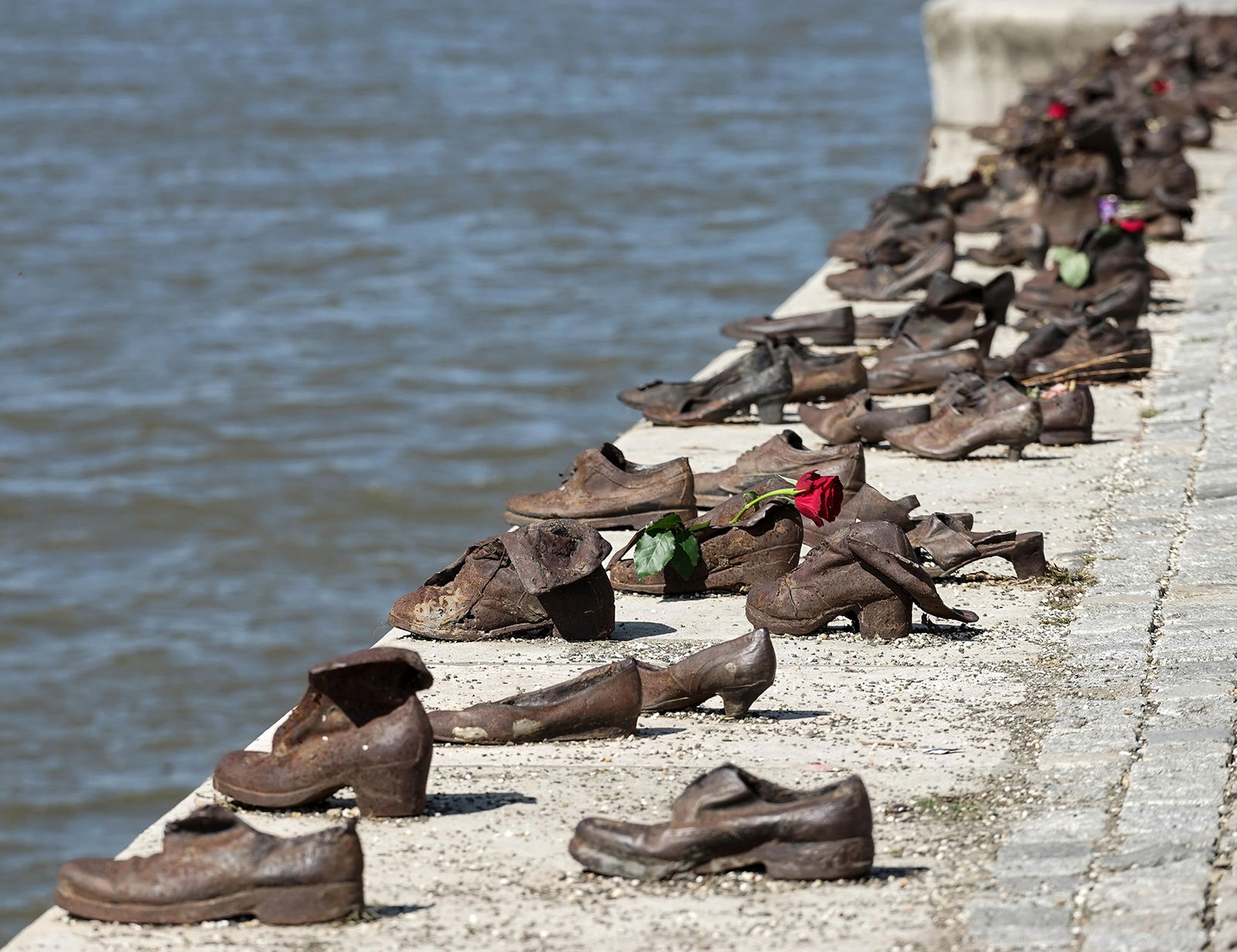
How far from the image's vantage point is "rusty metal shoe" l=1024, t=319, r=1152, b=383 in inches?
301

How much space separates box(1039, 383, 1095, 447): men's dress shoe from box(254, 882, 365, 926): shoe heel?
3.91 meters

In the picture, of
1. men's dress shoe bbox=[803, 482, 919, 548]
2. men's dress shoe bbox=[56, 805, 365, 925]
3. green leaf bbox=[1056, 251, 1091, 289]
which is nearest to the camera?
men's dress shoe bbox=[56, 805, 365, 925]

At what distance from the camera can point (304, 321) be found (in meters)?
16.6

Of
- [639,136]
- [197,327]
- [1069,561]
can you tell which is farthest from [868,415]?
[639,136]

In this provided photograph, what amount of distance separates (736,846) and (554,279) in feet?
48.2

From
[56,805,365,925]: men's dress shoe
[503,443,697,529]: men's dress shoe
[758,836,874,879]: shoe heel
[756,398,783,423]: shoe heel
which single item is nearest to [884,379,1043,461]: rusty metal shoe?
[756,398,783,423]: shoe heel

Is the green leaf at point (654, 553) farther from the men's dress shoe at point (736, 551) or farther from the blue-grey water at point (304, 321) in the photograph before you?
the blue-grey water at point (304, 321)

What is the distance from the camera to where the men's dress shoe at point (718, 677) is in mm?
4125

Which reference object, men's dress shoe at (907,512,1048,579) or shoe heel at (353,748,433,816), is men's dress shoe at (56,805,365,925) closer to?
shoe heel at (353,748,433,816)

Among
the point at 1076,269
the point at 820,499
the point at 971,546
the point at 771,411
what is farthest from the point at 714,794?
the point at 1076,269

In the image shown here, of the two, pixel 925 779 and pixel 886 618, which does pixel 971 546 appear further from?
pixel 925 779

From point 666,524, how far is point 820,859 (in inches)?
70.2

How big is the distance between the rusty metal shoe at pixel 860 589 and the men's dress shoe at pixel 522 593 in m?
0.41

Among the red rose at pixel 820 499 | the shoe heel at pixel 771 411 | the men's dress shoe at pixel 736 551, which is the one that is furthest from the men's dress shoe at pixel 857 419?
the red rose at pixel 820 499
